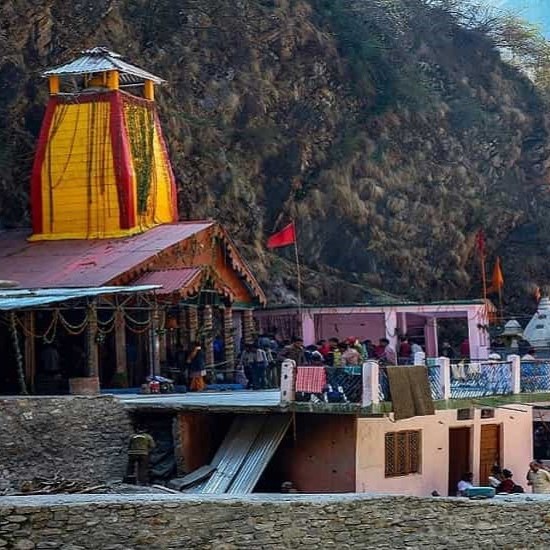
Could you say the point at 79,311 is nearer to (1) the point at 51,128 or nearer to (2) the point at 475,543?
(1) the point at 51,128

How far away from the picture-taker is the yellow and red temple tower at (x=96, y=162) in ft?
92.2

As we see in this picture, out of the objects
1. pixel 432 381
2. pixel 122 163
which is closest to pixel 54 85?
pixel 122 163

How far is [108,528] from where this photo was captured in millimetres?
14055

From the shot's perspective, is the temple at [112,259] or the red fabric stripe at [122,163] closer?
the temple at [112,259]

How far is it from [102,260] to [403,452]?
7.92 meters

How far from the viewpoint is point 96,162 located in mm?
28391

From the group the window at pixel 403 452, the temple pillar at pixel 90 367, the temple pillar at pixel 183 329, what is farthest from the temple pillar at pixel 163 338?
the window at pixel 403 452

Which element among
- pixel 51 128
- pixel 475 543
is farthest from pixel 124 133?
pixel 475 543

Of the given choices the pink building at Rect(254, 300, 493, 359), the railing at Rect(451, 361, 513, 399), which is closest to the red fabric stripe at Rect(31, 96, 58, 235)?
the pink building at Rect(254, 300, 493, 359)

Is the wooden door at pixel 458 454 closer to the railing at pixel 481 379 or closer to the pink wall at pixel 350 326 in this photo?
the railing at pixel 481 379

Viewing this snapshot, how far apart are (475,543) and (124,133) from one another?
15150 mm

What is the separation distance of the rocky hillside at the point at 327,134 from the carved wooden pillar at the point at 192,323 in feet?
25.0

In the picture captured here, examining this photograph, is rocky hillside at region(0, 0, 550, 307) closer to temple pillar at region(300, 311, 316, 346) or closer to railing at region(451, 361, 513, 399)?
temple pillar at region(300, 311, 316, 346)

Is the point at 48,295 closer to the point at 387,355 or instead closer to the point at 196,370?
the point at 196,370
